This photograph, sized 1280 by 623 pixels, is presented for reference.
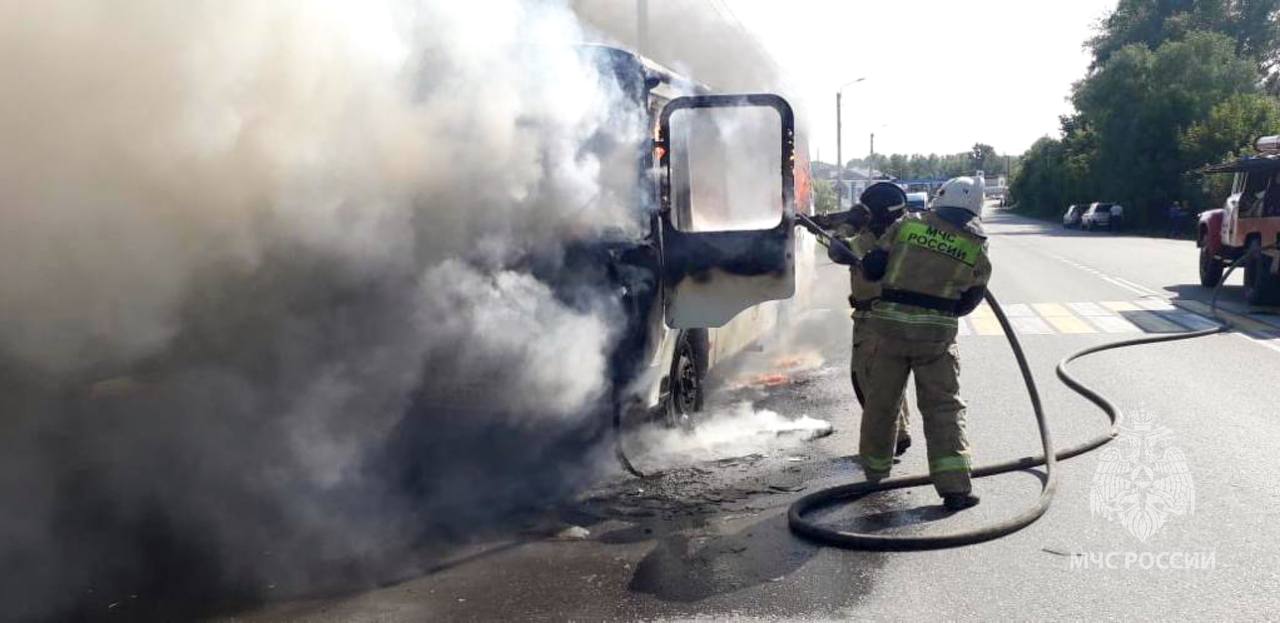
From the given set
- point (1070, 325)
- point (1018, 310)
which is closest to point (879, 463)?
point (1070, 325)

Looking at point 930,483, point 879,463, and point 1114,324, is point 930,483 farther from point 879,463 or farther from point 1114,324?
point 1114,324

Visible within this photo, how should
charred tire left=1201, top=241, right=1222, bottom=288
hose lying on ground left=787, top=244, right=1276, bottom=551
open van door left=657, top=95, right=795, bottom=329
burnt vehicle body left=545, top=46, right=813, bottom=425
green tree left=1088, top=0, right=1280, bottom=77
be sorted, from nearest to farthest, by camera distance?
1. hose lying on ground left=787, top=244, right=1276, bottom=551
2. open van door left=657, top=95, right=795, bottom=329
3. burnt vehicle body left=545, top=46, right=813, bottom=425
4. charred tire left=1201, top=241, right=1222, bottom=288
5. green tree left=1088, top=0, right=1280, bottom=77

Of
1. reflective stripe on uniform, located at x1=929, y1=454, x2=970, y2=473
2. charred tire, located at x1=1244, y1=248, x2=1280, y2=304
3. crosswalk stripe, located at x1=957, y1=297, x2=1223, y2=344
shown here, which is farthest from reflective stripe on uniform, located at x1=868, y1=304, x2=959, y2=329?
charred tire, located at x1=1244, y1=248, x2=1280, y2=304

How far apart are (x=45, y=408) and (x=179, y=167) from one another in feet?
4.82

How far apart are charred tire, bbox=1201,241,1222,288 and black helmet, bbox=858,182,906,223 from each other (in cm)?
1230

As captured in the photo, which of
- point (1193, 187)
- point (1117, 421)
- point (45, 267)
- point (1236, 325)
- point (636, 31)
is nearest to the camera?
point (45, 267)

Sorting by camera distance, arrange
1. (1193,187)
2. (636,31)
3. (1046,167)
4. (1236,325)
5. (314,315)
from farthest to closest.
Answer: (1046,167), (1193,187), (636,31), (1236,325), (314,315)

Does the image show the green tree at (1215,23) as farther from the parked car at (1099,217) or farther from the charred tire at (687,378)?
the charred tire at (687,378)

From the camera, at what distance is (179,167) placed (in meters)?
4.45

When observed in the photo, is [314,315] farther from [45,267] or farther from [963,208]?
[963,208]

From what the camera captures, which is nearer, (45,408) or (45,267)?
(45,267)

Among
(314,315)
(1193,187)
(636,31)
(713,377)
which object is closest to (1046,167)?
(1193,187)

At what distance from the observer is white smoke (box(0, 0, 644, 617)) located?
14.1 ft

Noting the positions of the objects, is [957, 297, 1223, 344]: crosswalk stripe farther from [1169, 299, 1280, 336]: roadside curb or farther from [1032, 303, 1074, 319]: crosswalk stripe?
[1169, 299, 1280, 336]: roadside curb
